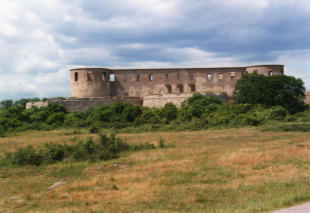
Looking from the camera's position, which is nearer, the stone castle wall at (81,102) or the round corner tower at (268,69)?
the stone castle wall at (81,102)

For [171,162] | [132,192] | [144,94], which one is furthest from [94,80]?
[132,192]

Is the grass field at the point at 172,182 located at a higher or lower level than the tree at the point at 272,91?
lower

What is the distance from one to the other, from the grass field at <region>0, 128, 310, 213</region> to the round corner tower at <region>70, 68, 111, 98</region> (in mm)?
23682

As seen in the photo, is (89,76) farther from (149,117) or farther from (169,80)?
(149,117)

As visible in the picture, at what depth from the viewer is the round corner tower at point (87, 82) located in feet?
115

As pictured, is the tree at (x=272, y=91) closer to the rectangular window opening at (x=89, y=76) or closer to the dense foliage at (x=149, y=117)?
the dense foliage at (x=149, y=117)

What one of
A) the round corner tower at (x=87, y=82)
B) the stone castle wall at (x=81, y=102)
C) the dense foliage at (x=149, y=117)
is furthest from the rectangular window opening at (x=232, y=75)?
the round corner tower at (x=87, y=82)

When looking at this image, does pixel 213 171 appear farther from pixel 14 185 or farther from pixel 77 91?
pixel 77 91

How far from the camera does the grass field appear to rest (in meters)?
6.56

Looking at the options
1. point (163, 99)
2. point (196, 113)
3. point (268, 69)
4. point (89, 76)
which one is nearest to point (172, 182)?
point (196, 113)

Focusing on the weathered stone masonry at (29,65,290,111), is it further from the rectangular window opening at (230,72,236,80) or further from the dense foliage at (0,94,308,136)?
the dense foliage at (0,94,308,136)

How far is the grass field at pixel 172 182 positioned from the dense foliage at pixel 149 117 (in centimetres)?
1026

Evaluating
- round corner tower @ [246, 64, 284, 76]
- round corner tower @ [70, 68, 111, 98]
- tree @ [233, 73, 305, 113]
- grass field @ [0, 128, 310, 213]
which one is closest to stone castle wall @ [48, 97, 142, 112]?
round corner tower @ [70, 68, 111, 98]

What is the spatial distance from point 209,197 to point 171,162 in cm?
367
